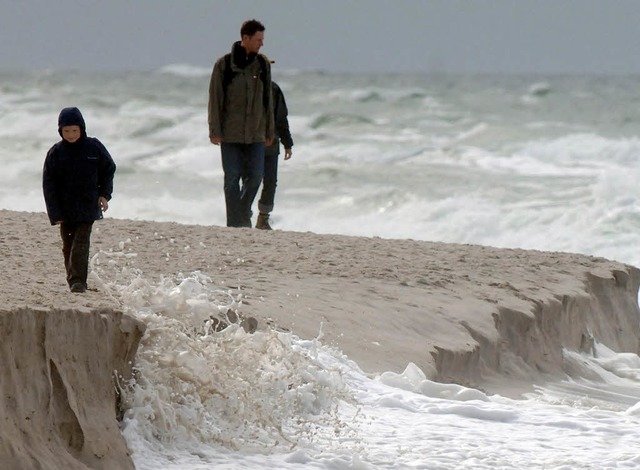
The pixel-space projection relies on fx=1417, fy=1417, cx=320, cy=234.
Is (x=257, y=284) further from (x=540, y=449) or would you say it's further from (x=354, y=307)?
(x=540, y=449)

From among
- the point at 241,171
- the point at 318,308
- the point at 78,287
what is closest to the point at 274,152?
the point at 241,171

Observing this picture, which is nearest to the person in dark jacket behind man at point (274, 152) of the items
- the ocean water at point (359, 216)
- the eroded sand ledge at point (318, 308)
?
the eroded sand ledge at point (318, 308)

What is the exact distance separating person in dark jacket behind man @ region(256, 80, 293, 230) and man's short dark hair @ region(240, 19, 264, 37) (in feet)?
3.02

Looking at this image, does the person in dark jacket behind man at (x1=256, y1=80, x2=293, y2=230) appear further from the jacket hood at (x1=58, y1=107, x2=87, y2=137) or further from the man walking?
the jacket hood at (x1=58, y1=107, x2=87, y2=137)

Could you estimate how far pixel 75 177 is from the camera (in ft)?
20.2

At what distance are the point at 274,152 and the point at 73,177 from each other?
5502 mm

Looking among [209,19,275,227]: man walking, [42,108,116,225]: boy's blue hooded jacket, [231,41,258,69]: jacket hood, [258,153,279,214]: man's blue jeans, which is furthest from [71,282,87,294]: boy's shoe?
[258,153,279,214]: man's blue jeans

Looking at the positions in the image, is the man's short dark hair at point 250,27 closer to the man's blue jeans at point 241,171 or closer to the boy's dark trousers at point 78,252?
the man's blue jeans at point 241,171

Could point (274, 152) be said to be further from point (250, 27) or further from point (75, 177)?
point (75, 177)

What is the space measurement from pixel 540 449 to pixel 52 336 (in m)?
2.14

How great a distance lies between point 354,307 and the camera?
7.96m

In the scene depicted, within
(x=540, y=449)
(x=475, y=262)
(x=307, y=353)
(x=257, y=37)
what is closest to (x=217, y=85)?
(x=257, y=37)

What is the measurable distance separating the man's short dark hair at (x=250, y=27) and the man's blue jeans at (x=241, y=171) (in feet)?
2.83

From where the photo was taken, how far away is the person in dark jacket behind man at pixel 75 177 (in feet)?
20.1
